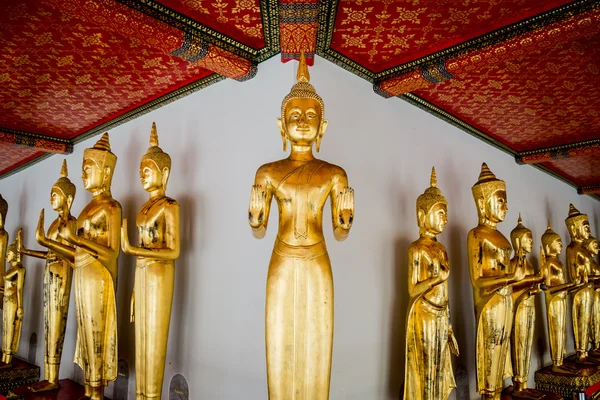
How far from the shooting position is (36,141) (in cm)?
572

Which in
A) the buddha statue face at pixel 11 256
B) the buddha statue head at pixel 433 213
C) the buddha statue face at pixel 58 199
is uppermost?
the buddha statue face at pixel 58 199

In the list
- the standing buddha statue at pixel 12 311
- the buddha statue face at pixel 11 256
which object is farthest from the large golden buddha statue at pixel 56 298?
the buddha statue face at pixel 11 256

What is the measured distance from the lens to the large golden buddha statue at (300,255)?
8.29ft

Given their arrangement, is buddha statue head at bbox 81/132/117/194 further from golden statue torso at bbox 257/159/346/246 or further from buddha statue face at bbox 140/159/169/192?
golden statue torso at bbox 257/159/346/246

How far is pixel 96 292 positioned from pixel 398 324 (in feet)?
8.26

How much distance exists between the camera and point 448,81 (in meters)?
4.21

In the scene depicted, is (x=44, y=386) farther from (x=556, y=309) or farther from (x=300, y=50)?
(x=556, y=309)

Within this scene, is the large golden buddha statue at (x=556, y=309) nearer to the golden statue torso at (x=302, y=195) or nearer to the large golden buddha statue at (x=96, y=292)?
the golden statue torso at (x=302, y=195)

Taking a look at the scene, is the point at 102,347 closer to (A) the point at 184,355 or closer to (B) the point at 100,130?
(A) the point at 184,355

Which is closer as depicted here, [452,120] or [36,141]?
[452,120]

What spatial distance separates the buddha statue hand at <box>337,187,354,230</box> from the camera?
2.62 meters

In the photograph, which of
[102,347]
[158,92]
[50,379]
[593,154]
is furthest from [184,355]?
[593,154]

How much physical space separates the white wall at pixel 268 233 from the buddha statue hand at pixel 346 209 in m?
0.81

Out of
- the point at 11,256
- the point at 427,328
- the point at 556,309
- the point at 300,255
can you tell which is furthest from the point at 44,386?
the point at 556,309
